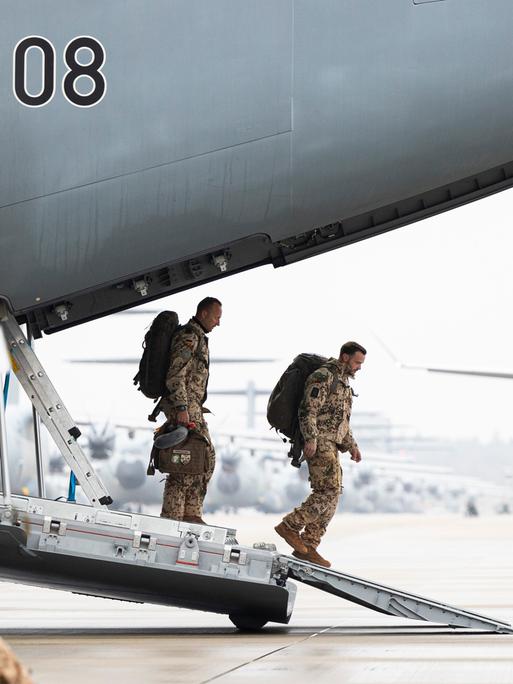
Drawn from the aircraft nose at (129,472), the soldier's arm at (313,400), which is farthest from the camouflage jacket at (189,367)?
the aircraft nose at (129,472)

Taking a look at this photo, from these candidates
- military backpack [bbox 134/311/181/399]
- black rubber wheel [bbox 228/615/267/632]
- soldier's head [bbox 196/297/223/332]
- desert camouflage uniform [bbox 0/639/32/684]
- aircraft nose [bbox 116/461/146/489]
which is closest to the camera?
desert camouflage uniform [bbox 0/639/32/684]

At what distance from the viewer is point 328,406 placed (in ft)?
33.5

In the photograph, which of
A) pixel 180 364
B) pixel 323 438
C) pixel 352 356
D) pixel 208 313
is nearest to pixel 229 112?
pixel 208 313

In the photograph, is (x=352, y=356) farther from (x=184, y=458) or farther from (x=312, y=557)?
(x=184, y=458)

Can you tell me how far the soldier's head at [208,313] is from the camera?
9555 mm

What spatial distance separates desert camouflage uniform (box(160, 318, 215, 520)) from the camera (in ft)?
30.6

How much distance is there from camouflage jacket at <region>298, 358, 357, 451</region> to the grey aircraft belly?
7.73 ft

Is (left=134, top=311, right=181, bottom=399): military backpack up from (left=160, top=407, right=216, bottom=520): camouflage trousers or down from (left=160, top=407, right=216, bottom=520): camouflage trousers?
up

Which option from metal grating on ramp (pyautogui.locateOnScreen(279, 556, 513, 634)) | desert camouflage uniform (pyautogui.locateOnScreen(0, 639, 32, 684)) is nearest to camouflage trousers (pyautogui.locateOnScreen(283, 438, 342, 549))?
metal grating on ramp (pyautogui.locateOnScreen(279, 556, 513, 634))

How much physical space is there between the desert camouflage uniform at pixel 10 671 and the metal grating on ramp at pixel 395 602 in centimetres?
538

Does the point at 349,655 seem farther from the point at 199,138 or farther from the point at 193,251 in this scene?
the point at 199,138

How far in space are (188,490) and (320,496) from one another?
124cm

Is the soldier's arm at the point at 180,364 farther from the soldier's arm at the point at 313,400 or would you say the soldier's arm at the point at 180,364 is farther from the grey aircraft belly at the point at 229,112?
the grey aircraft belly at the point at 229,112

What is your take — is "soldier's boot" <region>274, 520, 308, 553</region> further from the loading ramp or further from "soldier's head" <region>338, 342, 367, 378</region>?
"soldier's head" <region>338, 342, 367, 378</region>
